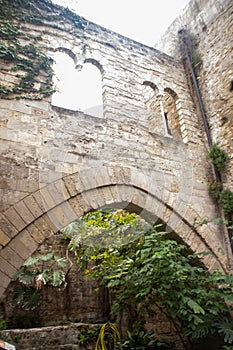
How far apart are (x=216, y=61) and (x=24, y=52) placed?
13.2 feet

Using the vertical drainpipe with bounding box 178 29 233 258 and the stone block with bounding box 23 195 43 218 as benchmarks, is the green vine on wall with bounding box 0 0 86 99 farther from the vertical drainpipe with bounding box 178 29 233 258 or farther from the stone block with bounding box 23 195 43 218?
the vertical drainpipe with bounding box 178 29 233 258

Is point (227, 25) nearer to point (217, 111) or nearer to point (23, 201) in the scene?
point (217, 111)

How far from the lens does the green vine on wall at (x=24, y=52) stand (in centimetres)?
431

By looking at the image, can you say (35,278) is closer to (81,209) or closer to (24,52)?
(81,209)

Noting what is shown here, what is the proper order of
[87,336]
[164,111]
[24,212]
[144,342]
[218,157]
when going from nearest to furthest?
[24,212], [144,342], [218,157], [87,336], [164,111]

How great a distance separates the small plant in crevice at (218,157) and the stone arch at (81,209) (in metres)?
1.14

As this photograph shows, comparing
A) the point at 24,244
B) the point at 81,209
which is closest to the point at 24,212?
the point at 24,244

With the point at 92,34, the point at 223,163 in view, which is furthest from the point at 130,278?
the point at 92,34

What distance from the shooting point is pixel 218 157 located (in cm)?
571

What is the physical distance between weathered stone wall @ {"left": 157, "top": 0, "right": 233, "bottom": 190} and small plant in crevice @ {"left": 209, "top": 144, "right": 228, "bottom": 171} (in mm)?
89

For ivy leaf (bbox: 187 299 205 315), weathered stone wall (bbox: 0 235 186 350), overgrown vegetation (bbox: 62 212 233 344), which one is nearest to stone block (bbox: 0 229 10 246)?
overgrown vegetation (bbox: 62 212 233 344)

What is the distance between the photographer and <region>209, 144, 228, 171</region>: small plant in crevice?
5656 millimetres

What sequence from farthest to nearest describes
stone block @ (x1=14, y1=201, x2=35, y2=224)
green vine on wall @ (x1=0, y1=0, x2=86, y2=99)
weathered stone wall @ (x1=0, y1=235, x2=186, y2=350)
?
1. weathered stone wall @ (x1=0, y1=235, x2=186, y2=350)
2. green vine on wall @ (x1=0, y1=0, x2=86, y2=99)
3. stone block @ (x1=14, y1=201, x2=35, y2=224)

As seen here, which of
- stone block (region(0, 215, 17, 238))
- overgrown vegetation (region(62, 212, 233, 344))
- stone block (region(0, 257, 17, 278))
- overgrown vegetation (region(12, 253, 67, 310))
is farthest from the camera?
overgrown vegetation (region(12, 253, 67, 310))
